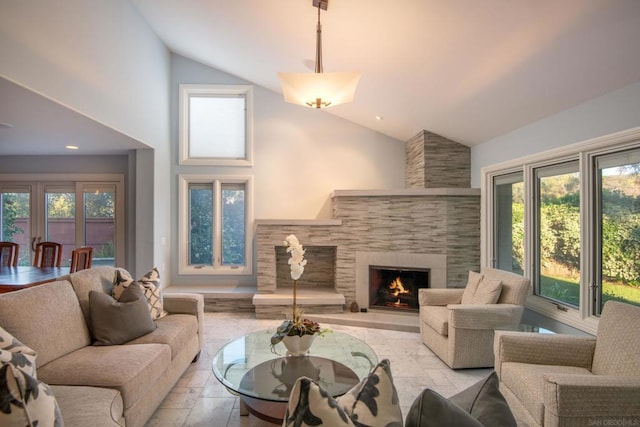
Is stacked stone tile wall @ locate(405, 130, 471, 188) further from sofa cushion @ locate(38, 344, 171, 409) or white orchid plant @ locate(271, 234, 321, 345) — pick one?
sofa cushion @ locate(38, 344, 171, 409)

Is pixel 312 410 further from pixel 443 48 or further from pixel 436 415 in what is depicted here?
pixel 443 48

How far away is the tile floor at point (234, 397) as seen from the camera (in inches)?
94.7

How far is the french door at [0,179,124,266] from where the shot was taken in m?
5.32

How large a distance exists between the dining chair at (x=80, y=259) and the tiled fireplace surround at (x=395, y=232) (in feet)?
7.08

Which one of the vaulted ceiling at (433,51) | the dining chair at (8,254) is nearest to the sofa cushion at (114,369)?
the vaulted ceiling at (433,51)

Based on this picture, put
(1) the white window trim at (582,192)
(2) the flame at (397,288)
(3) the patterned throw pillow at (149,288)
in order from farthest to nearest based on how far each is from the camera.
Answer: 1. (2) the flame at (397,288)
2. (3) the patterned throw pillow at (149,288)
3. (1) the white window trim at (582,192)

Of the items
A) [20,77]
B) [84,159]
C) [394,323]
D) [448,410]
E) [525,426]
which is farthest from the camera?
[84,159]

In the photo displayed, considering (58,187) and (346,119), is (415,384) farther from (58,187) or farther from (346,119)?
(58,187)

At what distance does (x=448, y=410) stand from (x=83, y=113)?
381 centimetres

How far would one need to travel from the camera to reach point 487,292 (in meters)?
3.31

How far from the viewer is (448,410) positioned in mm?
841

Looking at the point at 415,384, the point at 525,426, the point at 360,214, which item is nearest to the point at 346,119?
the point at 360,214

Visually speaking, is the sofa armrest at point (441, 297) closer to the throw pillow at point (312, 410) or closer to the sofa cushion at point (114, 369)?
the sofa cushion at point (114, 369)

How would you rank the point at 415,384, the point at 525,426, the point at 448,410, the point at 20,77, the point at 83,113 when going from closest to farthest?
the point at 448,410 < the point at 525,426 < the point at 20,77 < the point at 415,384 < the point at 83,113
